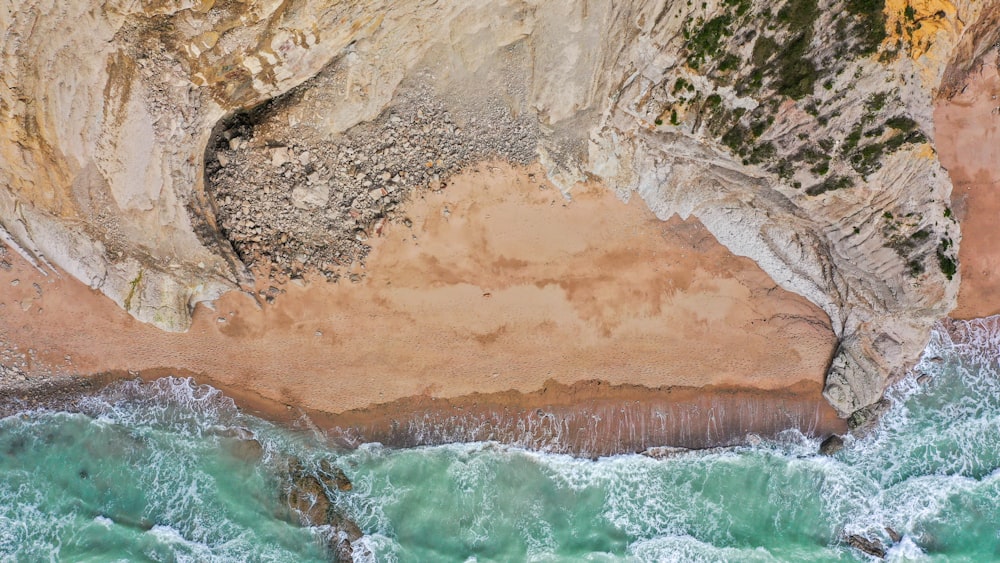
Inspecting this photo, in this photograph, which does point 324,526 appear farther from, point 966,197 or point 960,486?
point 966,197

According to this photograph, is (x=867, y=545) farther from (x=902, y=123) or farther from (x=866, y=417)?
(x=902, y=123)

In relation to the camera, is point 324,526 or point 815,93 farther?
point 324,526

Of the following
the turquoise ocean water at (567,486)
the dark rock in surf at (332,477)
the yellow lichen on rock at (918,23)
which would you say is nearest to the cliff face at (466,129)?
the yellow lichen on rock at (918,23)

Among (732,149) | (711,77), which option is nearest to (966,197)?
(732,149)

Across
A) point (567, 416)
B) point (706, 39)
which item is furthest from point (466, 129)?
point (567, 416)

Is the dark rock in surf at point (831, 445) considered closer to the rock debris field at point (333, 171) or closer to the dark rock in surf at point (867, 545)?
the dark rock in surf at point (867, 545)

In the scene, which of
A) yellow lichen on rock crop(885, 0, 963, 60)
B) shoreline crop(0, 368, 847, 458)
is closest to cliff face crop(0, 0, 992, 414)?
yellow lichen on rock crop(885, 0, 963, 60)
